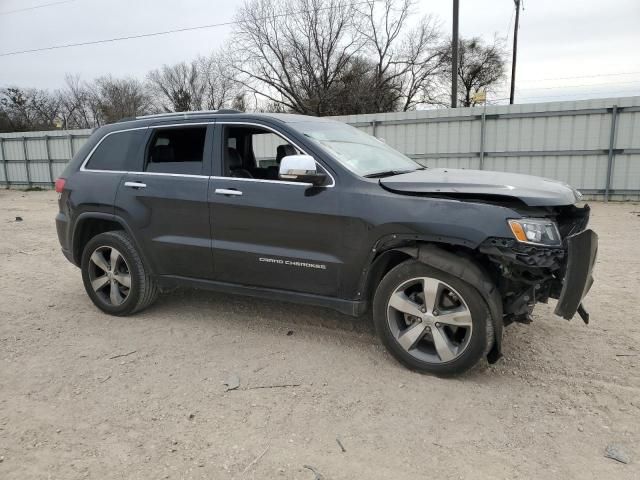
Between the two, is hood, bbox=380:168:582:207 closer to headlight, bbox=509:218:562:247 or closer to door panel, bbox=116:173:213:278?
headlight, bbox=509:218:562:247

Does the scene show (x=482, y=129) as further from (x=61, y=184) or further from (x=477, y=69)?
(x=477, y=69)

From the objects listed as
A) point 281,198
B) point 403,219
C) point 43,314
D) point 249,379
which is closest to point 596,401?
point 403,219

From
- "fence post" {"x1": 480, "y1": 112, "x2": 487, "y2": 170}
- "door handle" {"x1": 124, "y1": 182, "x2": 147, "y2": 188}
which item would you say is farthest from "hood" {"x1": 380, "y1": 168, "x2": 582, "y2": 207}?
"fence post" {"x1": 480, "y1": 112, "x2": 487, "y2": 170}

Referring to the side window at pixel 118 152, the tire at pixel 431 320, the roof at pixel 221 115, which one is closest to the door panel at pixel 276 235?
the tire at pixel 431 320

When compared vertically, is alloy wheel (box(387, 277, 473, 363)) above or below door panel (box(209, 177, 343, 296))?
below

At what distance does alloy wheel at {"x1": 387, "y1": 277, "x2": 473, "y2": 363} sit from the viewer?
3354mm

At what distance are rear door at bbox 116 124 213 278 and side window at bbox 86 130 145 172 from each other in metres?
0.12

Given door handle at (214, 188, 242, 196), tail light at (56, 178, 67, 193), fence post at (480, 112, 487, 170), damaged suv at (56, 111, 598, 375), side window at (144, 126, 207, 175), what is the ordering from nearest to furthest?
damaged suv at (56, 111, 598, 375)
door handle at (214, 188, 242, 196)
side window at (144, 126, 207, 175)
tail light at (56, 178, 67, 193)
fence post at (480, 112, 487, 170)

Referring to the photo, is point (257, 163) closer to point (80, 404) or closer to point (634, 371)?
point (80, 404)

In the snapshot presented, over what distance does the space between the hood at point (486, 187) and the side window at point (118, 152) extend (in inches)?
96.4

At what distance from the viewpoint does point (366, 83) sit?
31500mm

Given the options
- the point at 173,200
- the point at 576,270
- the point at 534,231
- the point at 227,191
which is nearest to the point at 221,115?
the point at 227,191

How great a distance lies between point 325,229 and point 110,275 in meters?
2.33

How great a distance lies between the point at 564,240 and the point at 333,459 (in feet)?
6.59
